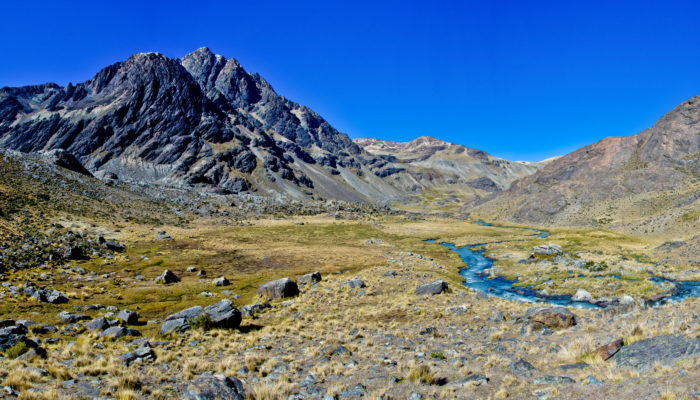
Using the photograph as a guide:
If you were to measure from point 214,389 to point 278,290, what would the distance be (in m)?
23.3

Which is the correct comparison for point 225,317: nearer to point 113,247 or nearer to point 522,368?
point 522,368

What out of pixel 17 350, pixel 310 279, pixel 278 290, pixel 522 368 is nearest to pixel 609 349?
pixel 522 368

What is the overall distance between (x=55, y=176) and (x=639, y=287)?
144256 millimetres

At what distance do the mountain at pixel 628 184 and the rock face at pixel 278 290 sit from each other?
316 feet

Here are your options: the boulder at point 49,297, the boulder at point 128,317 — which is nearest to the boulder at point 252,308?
the boulder at point 128,317

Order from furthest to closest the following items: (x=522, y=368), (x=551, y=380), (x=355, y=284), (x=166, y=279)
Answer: (x=166, y=279), (x=355, y=284), (x=522, y=368), (x=551, y=380)

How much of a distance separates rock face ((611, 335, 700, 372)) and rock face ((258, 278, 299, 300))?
28.6 m

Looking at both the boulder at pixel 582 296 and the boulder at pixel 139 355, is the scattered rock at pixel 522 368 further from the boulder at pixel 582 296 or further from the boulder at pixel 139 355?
the boulder at pixel 582 296

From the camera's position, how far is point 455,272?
57844mm

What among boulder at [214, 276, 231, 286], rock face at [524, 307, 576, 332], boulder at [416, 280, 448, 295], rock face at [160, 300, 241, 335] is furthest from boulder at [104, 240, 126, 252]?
rock face at [524, 307, 576, 332]

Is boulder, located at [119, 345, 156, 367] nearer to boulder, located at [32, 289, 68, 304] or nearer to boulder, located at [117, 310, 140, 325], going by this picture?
boulder, located at [117, 310, 140, 325]

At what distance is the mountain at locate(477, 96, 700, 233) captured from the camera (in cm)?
10394

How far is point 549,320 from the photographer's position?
73.7 ft

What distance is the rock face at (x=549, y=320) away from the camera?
22.0 metres
